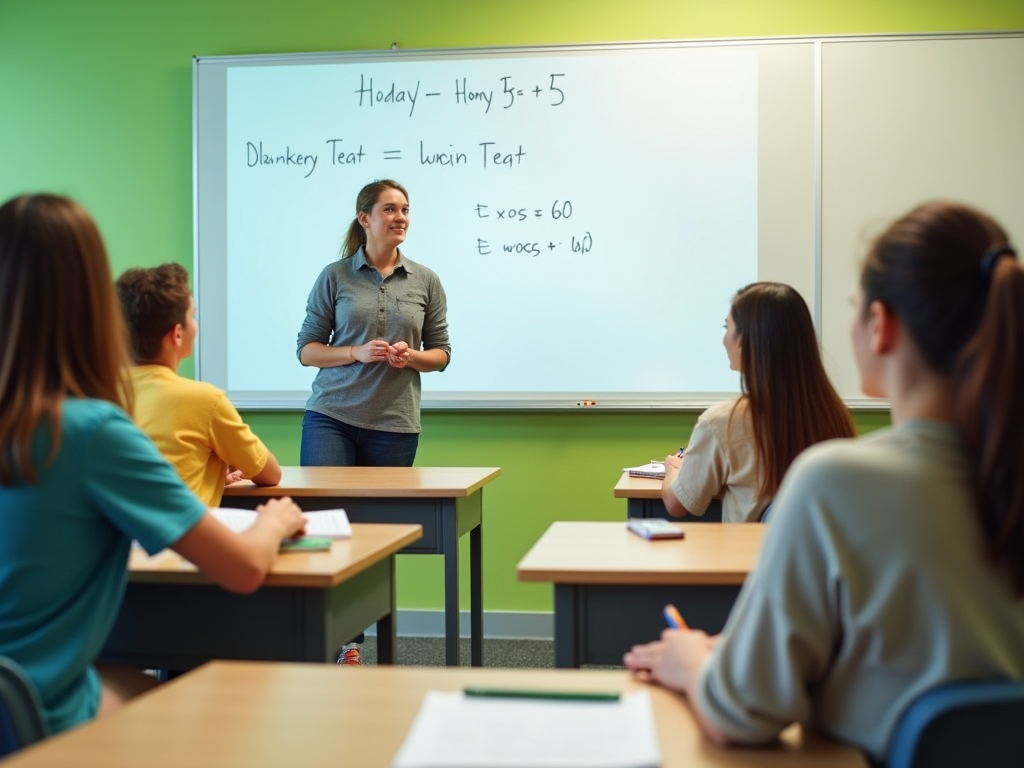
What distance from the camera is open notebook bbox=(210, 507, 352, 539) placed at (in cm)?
199

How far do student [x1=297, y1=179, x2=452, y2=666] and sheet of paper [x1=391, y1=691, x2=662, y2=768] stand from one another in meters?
2.53

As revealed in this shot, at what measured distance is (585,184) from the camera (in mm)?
4211

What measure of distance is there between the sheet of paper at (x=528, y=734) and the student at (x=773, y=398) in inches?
55.5

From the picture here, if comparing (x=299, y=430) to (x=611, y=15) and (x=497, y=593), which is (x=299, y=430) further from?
(x=611, y=15)

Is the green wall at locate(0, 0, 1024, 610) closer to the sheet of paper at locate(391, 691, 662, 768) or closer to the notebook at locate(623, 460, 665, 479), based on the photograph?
the notebook at locate(623, 460, 665, 479)

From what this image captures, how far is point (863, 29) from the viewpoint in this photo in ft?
13.4

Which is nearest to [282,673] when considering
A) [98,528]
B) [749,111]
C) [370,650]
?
[98,528]

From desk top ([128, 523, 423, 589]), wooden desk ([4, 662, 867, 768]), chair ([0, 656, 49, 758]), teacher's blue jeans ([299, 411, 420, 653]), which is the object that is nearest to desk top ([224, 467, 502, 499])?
teacher's blue jeans ([299, 411, 420, 653])

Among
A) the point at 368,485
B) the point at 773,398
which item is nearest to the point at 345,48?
the point at 368,485

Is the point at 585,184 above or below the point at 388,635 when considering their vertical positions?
above

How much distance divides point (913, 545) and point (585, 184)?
11.1ft

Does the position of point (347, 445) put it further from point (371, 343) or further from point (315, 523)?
point (315, 523)

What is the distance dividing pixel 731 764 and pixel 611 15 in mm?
3742

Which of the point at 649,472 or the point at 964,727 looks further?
the point at 649,472
